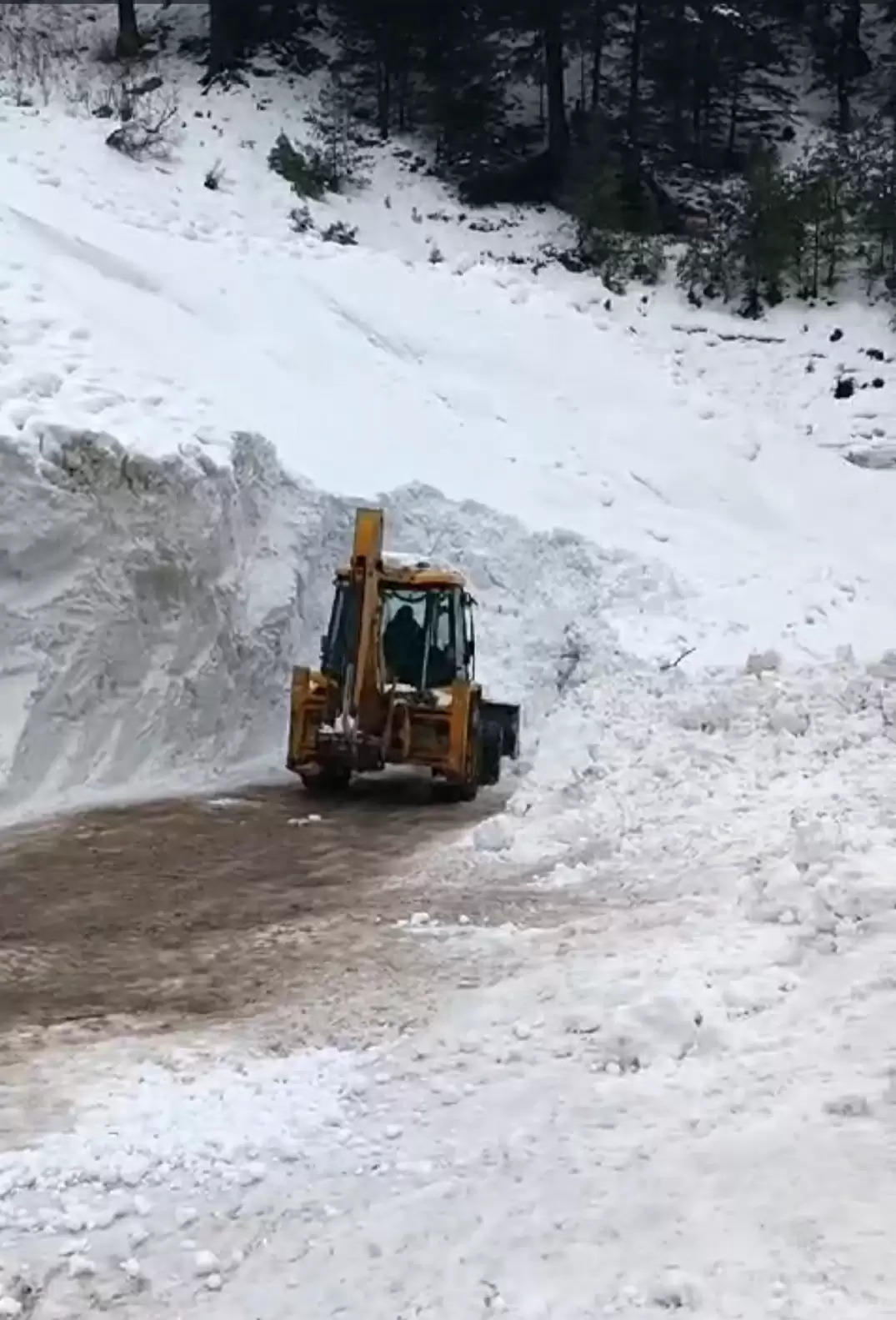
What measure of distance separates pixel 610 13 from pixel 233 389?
19013 millimetres

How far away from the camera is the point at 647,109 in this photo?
28875mm

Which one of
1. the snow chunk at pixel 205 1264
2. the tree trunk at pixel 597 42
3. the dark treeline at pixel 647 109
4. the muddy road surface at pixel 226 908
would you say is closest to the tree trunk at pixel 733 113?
the dark treeline at pixel 647 109

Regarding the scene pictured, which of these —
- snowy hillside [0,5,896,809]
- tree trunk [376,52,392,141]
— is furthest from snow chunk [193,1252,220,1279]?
tree trunk [376,52,392,141]

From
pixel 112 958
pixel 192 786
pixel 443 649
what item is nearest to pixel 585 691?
pixel 443 649

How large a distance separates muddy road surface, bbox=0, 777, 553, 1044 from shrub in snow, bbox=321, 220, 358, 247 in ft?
42.3

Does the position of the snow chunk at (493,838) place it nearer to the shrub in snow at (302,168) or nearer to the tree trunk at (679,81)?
the shrub in snow at (302,168)

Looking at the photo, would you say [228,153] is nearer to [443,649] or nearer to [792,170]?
[792,170]

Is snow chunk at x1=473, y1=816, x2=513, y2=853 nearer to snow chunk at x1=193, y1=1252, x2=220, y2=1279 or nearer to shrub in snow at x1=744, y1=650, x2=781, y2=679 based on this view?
shrub in snow at x1=744, y1=650, x2=781, y2=679

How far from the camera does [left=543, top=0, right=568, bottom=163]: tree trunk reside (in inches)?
1039

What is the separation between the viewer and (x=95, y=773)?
11.2 m

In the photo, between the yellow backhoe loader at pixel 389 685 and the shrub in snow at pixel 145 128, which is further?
the shrub in snow at pixel 145 128

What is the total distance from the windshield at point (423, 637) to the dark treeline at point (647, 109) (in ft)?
44.3

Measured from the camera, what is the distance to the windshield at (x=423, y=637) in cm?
1160

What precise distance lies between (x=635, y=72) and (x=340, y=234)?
901 centimetres
